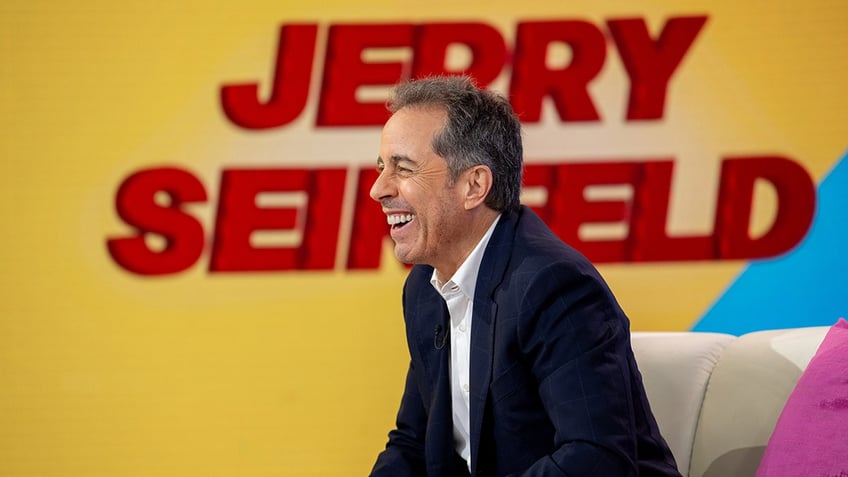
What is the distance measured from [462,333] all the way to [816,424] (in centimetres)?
76

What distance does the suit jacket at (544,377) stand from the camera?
1.86m

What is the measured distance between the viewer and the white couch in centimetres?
227

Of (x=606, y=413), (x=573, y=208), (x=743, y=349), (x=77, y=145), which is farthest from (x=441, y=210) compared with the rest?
(x=77, y=145)

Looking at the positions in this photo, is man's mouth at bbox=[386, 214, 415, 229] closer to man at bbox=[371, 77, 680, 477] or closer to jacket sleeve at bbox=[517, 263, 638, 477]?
man at bbox=[371, 77, 680, 477]

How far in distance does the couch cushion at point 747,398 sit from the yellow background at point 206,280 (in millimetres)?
1168

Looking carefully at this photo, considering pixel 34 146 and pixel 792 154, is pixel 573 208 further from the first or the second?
pixel 34 146

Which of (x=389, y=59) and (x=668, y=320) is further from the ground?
Answer: (x=389, y=59)

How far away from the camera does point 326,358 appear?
11.7 ft

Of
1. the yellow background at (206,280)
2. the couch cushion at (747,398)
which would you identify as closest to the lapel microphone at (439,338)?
the couch cushion at (747,398)

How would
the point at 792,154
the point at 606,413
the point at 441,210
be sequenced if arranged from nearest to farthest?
the point at 606,413 → the point at 441,210 → the point at 792,154

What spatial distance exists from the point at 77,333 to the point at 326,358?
896 millimetres

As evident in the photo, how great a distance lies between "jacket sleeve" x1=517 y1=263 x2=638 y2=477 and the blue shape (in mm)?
1611

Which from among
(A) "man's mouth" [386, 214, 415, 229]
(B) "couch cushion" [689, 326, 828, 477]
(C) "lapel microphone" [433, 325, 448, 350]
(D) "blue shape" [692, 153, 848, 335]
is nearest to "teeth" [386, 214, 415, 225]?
(A) "man's mouth" [386, 214, 415, 229]

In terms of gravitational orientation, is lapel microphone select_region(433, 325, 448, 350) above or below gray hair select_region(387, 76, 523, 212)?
below
